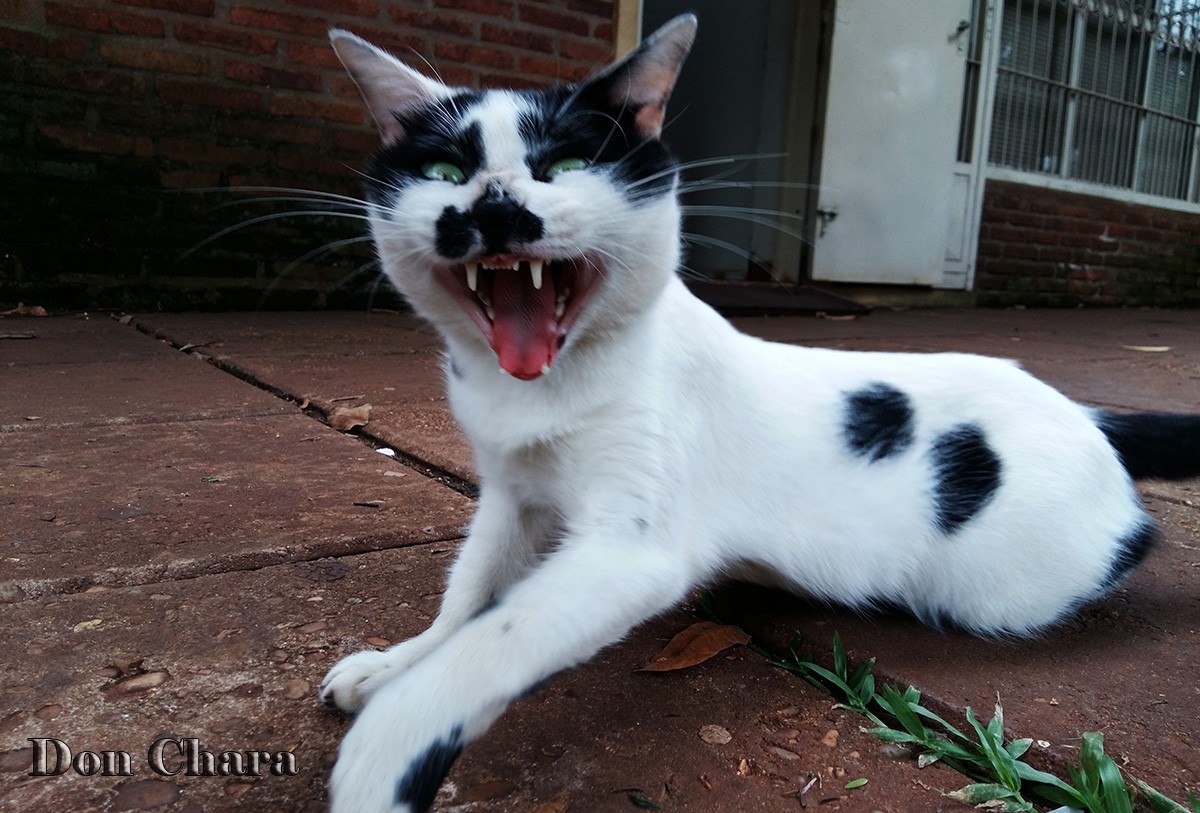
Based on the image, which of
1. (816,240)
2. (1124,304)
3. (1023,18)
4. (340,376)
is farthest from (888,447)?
(1124,304)

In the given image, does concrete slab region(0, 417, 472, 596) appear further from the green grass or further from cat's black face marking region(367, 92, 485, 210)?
the green grass

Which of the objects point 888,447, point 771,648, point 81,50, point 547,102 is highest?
point 81,50

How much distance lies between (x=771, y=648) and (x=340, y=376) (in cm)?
211

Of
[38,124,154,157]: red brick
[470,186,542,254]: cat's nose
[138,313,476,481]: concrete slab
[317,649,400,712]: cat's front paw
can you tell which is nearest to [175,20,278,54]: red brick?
[38,124,154,157]: red brick

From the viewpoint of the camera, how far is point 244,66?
4.38 metres

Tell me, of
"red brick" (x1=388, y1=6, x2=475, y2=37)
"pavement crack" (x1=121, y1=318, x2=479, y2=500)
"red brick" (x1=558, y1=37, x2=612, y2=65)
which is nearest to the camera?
"pavement crack" (x1=121, y1=318, x2=479, y2=500)

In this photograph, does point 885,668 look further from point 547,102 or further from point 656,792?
point 547,102

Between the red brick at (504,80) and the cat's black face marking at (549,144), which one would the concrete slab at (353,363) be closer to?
the cat's black face marking at (549,144)

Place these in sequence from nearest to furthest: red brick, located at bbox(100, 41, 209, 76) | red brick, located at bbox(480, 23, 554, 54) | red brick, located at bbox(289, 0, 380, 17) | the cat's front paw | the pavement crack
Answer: the cat's front paw → the pavement crack → red brick, located at bbox(100, 41, 209, 76) → red brick, located at bbox(289, 0, 380, 17) → red brick, located at bbox(480, 23, 554, 54)

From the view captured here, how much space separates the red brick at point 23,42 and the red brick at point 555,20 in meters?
2.30

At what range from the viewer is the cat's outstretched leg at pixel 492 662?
0.89 meters

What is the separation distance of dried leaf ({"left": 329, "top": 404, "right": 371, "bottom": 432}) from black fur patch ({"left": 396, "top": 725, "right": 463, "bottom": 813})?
Answer: 1.61 metres

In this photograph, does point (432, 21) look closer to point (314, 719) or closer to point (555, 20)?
point (555, 20)

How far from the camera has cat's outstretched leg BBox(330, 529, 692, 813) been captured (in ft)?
2.93
